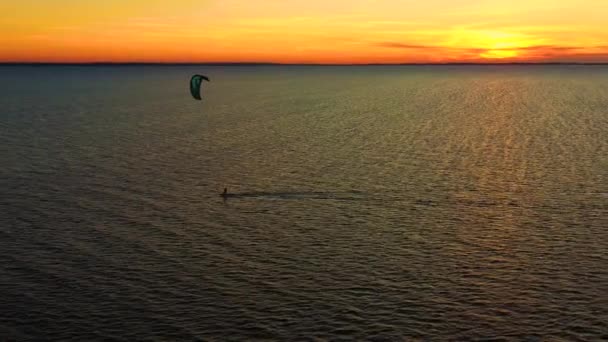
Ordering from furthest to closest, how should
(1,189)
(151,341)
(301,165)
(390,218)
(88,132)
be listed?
(88,132) → (301,165) → (1,189) → (390,218) → (151,341)

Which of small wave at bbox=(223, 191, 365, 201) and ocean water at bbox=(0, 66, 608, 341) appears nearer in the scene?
ocean water at bbox=(0, 66, 608, 341)

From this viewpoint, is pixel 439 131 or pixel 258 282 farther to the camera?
pixel 439 131

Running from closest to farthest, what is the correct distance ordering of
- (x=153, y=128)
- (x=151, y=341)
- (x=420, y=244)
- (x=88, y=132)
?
(x=151, y=341)
(x=420, y=244)
(x=88, y=132)
(x=153, y=128)

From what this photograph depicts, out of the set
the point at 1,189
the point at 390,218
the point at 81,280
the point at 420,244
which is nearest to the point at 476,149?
the point at 390,218

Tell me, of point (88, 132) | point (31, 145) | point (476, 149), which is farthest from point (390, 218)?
point (88, 132)

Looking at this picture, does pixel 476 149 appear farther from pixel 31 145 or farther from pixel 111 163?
pixel 31 145

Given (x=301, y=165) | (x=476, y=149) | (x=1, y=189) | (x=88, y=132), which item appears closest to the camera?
(x=1, y=189)

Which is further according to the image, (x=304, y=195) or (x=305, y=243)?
(x=304, y=195)

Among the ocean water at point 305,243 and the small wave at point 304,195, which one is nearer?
the ocean water at point 305,243

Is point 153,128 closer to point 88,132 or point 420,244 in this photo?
point 88,132
